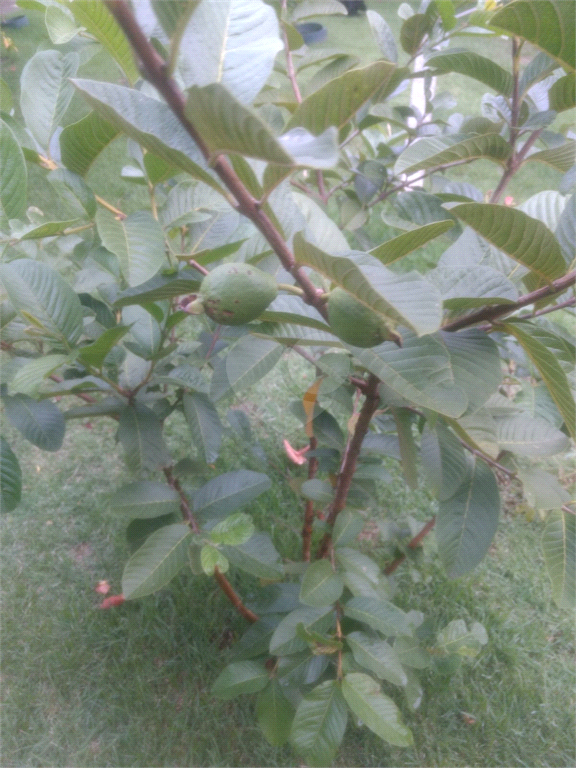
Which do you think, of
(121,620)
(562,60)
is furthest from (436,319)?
A: (121,620)

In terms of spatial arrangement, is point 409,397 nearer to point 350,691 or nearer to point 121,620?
point 350,691

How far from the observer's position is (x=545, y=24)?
576 millimetres

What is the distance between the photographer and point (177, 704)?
4.66 ft

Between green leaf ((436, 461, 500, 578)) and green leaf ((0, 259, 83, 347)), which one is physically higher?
green leaf ((0, 259, 83, 347))

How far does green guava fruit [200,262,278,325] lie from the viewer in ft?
1.69

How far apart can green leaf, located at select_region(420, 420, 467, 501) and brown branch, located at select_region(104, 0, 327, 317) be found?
0.52 metres

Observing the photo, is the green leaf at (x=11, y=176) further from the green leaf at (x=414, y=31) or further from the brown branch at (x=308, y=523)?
the brown branch at (x=308, y=523)

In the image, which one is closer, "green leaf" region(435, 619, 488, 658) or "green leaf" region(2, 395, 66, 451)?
"green leaf" region(2, 395, 66, 451)

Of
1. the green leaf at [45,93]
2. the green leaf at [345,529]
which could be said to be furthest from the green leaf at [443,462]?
the green leaf at [45,93]

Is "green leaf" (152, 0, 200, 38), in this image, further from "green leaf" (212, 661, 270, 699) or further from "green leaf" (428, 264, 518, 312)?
"green leaf" (212, 661, 270, 699)

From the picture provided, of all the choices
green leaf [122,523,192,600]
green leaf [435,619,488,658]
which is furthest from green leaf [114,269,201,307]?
green leaf [435,619,488,658]

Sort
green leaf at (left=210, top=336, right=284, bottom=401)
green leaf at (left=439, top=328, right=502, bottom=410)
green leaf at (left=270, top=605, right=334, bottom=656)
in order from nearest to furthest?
green leaf at (left=439, top=328, right=502, bottom=410) < green leaf at (left=210, top=336, right=284, bottom=401) < green leaf at (left=270, top=605, right=334, bottom=656)

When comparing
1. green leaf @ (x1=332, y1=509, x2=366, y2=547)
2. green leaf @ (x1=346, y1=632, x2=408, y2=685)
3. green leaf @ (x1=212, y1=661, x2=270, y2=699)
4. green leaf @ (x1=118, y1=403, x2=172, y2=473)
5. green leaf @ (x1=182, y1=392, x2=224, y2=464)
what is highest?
green leaf @ (x1=118, y1=403, x2=172, y2=473)

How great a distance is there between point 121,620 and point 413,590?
851mm
